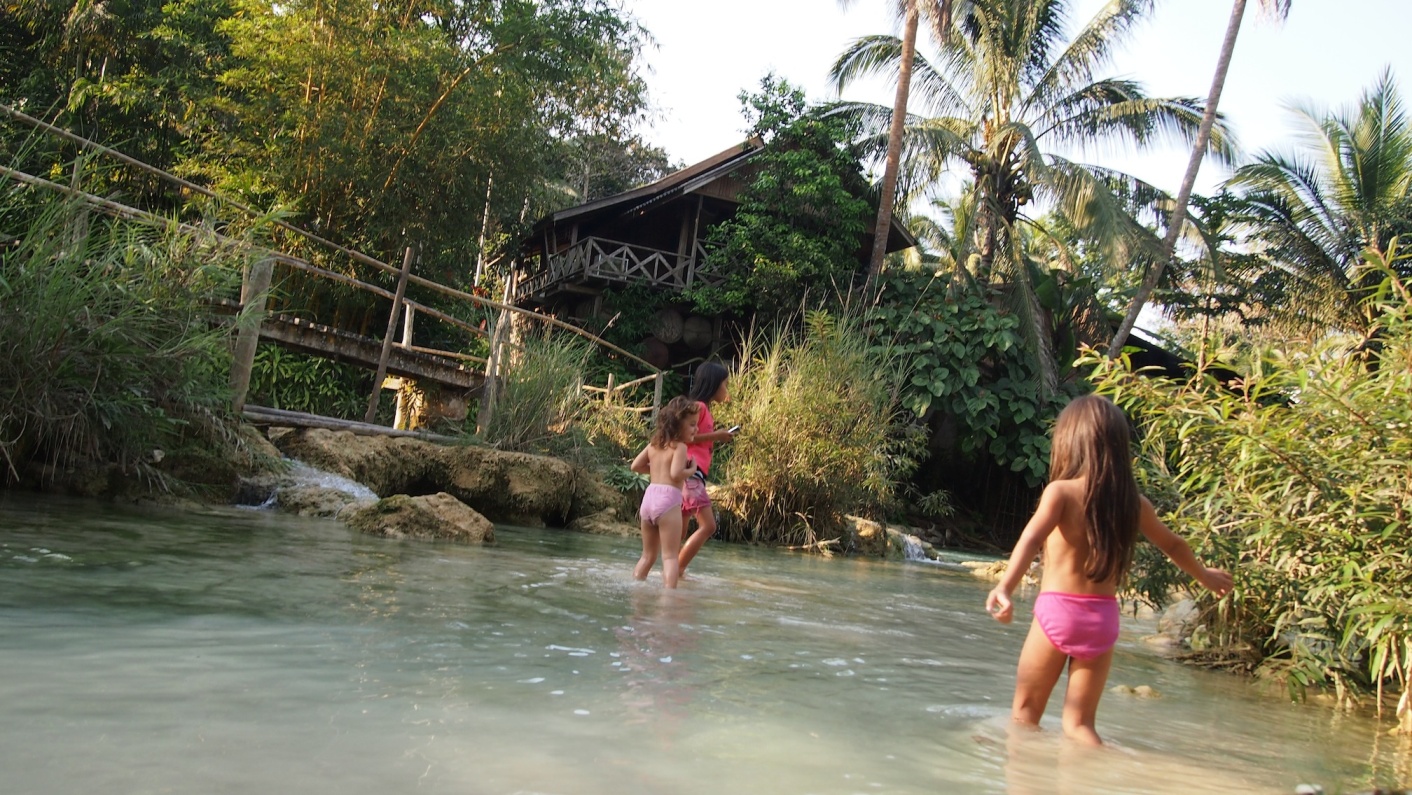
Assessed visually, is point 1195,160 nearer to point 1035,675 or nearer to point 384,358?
point 384,358

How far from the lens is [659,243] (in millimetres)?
23906

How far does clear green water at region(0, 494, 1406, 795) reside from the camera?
2.45 metres

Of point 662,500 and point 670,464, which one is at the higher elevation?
point 670,464

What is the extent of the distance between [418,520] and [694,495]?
2.36 metres

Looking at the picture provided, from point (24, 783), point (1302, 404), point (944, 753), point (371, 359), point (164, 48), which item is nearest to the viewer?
point (24, 783)

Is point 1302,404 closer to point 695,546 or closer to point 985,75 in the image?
point 695,546

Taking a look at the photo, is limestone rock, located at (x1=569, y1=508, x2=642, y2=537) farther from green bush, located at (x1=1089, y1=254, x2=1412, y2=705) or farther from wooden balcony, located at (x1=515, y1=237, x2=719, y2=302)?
wooden balcony, located at (x1=515, y1=237, x2=719, y2=302)

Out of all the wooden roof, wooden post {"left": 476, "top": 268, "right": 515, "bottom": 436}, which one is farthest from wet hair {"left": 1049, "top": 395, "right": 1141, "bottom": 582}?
the wooden roof

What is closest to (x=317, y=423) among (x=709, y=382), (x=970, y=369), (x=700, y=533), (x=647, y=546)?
(x=647, y=546)

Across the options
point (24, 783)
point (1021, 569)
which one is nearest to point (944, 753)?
point (1021, 569)

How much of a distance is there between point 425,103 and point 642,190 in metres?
6.43

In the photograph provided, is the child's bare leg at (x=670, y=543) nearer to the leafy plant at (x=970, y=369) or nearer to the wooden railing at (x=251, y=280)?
the wooden railing at (x=251, y=280)

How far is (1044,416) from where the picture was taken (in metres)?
19.8

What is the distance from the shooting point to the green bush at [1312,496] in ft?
13.8
